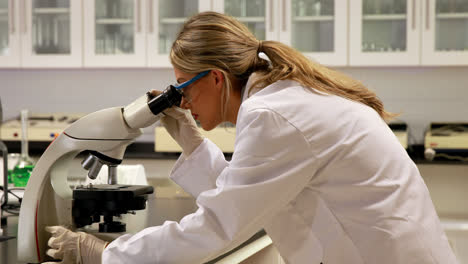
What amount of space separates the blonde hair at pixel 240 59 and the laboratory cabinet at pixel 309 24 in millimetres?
2638

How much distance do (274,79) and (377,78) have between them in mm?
3111

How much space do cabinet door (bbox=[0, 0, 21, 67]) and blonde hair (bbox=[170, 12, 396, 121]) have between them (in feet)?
10.5

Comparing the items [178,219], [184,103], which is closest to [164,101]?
[184,103]

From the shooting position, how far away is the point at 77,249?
1.35 meters

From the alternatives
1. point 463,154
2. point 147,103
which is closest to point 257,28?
point 463,154

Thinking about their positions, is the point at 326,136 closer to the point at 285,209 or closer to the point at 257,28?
the point at 285,209

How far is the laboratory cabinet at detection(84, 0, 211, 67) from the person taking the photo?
423 centimetres

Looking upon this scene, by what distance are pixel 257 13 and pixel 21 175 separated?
7.14ft

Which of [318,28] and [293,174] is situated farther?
[318,28]

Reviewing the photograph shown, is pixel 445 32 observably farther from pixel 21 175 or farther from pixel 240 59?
pixel 240 59

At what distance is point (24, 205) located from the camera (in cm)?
148

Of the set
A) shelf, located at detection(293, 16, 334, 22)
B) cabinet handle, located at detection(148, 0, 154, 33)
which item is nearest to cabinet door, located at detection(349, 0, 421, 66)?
shelf, located at detection(293, 16, 334, 22)

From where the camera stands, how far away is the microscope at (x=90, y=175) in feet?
4.77

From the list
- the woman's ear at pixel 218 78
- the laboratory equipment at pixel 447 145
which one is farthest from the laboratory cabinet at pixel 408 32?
the woman's ear at pixel 218 78
